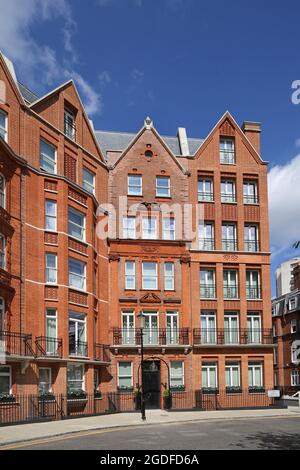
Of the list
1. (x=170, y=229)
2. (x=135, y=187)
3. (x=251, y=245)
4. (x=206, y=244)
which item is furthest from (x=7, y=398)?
(x=251, y=245)

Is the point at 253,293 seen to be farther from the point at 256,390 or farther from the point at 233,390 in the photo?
the point at 233,390

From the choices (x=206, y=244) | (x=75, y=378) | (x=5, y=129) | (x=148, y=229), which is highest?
(x=5, y=129)

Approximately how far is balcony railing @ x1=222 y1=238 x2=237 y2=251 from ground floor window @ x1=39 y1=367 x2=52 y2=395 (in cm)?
1588

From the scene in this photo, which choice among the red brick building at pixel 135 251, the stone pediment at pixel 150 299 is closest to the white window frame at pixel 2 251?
the red brick building at pixel 135 251

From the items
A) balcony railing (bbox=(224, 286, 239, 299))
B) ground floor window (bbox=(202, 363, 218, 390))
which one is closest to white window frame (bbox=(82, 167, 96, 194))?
balcony railing (bbox=(224, 286, 239, 299))

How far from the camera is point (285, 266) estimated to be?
72500 millimetres

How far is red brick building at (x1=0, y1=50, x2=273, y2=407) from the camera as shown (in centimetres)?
3234

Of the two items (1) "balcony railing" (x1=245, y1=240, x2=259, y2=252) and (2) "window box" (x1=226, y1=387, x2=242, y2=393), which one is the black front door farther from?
(1) "balcony railing" (x1=245, y1=240, x2=259, y2=252)

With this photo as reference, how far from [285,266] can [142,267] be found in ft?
116

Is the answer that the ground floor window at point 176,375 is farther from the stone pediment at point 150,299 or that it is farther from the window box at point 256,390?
the window box at point 256,390

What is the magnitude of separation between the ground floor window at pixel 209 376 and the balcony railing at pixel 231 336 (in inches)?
59.6

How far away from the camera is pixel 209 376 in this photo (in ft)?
133

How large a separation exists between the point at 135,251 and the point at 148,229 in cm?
182
